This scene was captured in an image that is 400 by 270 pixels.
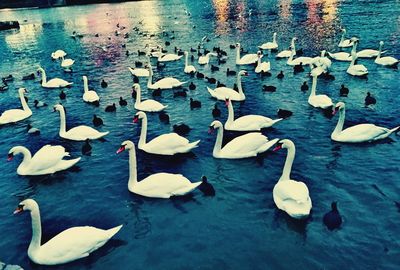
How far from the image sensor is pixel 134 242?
1286 centimetres

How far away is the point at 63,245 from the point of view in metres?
11.7

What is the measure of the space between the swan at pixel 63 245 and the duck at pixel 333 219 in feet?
23.5

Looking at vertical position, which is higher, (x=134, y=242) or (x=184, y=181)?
(x=184, y=181)

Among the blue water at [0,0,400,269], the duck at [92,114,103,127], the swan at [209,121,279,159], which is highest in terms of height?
the swan at [209,121,279,159]

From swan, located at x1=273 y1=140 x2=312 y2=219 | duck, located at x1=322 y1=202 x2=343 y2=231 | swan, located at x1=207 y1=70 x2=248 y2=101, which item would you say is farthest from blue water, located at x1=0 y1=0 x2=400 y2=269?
swan, located at x1=207 y1=70 x2=248 y2=101

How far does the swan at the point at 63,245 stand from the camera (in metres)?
11.7

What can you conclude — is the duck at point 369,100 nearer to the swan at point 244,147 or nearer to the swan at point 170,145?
the swan at point 244,147

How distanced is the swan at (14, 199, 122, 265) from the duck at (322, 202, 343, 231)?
715 centimetres

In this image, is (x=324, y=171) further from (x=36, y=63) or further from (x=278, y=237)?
(x=36, y=63)

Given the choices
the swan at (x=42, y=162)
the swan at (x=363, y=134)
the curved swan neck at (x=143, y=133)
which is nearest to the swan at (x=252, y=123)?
Result: the swan at (x=363, y=134)

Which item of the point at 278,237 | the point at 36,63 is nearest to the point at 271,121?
the point at 278,237

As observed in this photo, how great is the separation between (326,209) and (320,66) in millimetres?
19495

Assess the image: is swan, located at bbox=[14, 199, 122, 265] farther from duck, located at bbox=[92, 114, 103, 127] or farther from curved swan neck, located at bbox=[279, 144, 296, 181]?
duck, located at bbox=[92, 114, 103, 127]

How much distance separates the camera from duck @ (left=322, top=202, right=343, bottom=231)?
41.8ft
